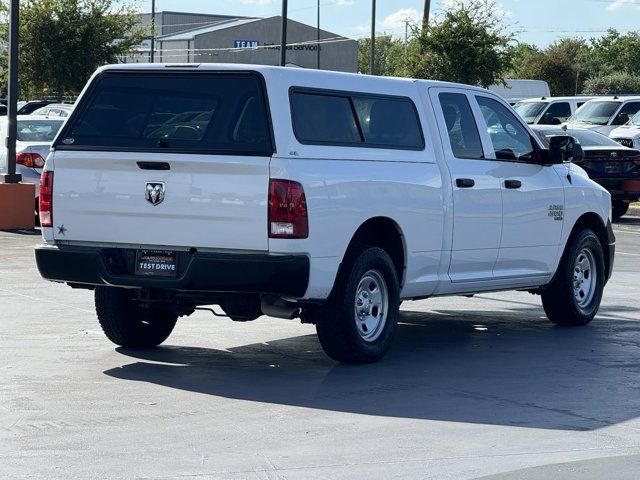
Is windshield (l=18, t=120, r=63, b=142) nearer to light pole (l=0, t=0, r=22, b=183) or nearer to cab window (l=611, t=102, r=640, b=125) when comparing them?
light pole (l=0, t=0, r=22, b=183)

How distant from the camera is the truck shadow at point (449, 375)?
828 centimetres

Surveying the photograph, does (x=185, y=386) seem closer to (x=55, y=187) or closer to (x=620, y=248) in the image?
(x=55, y=187)

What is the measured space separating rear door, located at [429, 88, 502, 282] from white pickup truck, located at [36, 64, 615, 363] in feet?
0.05

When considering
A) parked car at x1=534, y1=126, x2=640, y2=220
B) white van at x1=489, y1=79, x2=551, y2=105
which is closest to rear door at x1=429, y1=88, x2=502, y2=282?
parked car at x1=534, y1=126, x2=640, y2=220

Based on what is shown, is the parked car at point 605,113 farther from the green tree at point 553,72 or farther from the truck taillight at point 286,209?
the green tree at point 553,72

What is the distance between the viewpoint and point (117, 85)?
32.0ft

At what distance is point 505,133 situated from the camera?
37.4 ft

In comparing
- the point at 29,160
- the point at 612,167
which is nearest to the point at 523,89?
the point at 612,167

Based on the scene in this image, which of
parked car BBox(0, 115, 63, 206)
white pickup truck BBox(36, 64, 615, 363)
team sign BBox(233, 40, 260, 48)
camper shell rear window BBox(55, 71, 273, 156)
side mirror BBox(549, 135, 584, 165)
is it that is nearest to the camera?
white pickup truck BBox(36, 64, 615, 363)

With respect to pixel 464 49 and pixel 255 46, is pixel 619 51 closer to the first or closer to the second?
pixel 255 46

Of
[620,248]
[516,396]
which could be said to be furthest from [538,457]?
[620,248]

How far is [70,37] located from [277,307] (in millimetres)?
39638

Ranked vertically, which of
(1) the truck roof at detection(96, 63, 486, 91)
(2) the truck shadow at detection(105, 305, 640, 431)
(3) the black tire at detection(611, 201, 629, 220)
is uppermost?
(1) the truck roof at detection(96, 63, 486, 91)

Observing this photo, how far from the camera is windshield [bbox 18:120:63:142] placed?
73.5 feet
